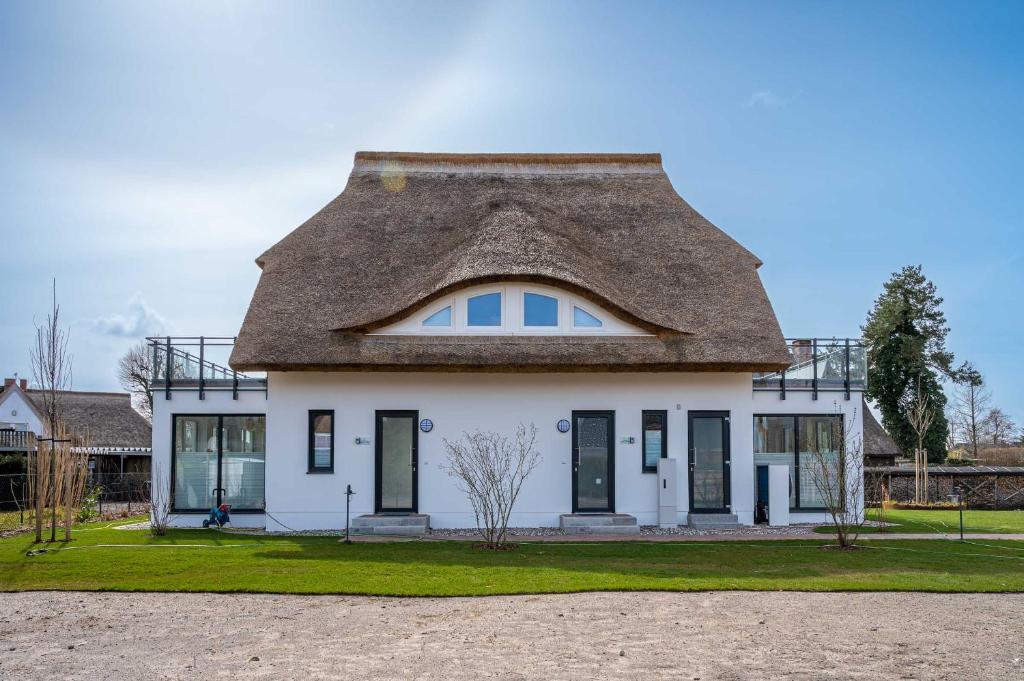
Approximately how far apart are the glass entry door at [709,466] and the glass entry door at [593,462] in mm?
1703

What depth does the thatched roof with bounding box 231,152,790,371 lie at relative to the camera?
17375 mm

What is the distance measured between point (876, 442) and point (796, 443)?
17549mm

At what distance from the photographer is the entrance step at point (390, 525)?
1703 centimetres

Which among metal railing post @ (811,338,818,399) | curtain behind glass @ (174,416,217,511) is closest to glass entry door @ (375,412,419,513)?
curtain behind glass @ (174,416,217,511)

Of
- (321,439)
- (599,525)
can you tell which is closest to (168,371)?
(321,439)

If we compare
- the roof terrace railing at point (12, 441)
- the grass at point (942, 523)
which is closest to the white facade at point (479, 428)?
the grass at point (942, 523)

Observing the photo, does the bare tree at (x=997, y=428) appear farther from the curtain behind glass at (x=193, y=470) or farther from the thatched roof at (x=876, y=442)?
the curtain behind glass at (x=193, y=470)

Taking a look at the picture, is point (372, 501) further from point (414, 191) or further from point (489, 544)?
point (414, 191)

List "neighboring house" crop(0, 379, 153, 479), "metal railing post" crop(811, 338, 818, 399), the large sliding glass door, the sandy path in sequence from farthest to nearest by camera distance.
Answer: "neighboring house" crop(0, 379, 153, 479), the large sliding glass door, "metal railing post" crop(811, 338, 818, 399), the sandy path

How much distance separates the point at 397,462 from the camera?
1798cm

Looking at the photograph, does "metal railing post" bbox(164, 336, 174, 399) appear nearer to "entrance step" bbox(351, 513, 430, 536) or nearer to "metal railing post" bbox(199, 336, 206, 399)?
"metal railing post" bbox(199, 336, 206, 399)

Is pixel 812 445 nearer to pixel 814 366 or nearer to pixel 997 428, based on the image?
pixel 814 366

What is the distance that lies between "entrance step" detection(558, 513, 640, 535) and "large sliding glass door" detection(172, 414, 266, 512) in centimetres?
653

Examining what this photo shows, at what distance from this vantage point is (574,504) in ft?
58.6
